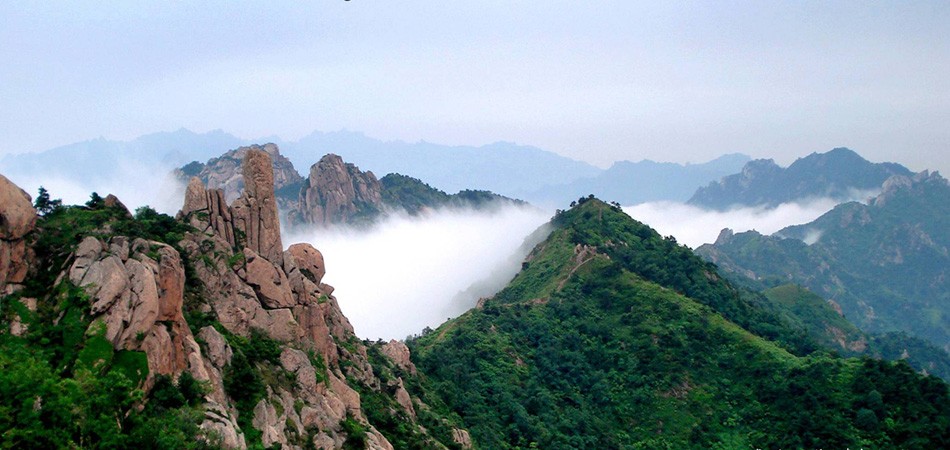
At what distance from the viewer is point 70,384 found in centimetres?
2473

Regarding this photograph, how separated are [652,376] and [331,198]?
109 meters

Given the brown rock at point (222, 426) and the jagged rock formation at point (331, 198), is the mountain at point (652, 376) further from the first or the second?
the jagged rock formation at point (331, 198)

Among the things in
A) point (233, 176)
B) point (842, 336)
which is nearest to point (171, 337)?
point (842, 336)

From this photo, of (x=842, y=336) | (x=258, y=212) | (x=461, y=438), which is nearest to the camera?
(x=258, y=212)

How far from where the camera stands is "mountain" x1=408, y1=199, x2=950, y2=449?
60156 millimetres

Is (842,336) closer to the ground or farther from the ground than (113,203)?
closer to the ground

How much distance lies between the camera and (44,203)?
113 ft

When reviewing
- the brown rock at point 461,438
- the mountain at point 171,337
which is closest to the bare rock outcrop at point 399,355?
the brown rock at point 461,438

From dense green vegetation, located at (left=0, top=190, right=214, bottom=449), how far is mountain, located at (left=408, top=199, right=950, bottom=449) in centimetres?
3178

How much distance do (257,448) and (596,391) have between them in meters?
48.0

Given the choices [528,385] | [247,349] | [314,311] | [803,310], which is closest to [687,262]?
[528,385]

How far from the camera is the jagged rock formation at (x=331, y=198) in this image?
16525 cm

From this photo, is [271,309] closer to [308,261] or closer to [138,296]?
[138,296]

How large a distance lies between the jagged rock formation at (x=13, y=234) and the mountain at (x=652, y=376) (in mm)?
34246
